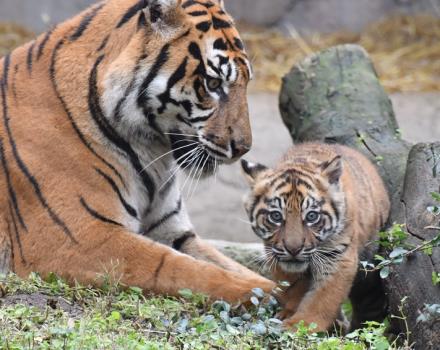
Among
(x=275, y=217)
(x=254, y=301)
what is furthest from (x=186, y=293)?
(x=275, y=217)

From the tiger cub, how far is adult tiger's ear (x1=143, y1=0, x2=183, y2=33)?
36.8 inches

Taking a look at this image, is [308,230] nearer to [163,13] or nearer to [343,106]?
[163,13]

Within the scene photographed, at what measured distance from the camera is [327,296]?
4906 millimetres

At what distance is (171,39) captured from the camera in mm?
4918

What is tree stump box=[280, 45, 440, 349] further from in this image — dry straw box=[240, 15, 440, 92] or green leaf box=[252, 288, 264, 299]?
dry straw box=[240, 15, 440, 92]

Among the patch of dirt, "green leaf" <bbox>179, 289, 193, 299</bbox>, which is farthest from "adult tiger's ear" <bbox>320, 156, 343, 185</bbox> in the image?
the patch of dirt

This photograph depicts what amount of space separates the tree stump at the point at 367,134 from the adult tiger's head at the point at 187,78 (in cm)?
102

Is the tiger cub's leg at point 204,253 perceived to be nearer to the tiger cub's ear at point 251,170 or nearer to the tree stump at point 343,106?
the tiger cub's ear at point 251,170

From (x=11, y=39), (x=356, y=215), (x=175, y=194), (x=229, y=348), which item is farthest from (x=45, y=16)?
(x=229, y=348)

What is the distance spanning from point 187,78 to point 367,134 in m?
2.09

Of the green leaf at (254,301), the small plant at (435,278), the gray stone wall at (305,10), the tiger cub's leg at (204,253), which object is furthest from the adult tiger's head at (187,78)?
the gray stone wall at (305,10)

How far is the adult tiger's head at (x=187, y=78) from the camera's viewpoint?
4.91 metres

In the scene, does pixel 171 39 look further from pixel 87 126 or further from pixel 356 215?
pixel 356 215

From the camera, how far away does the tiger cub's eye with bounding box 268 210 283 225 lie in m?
4.87
